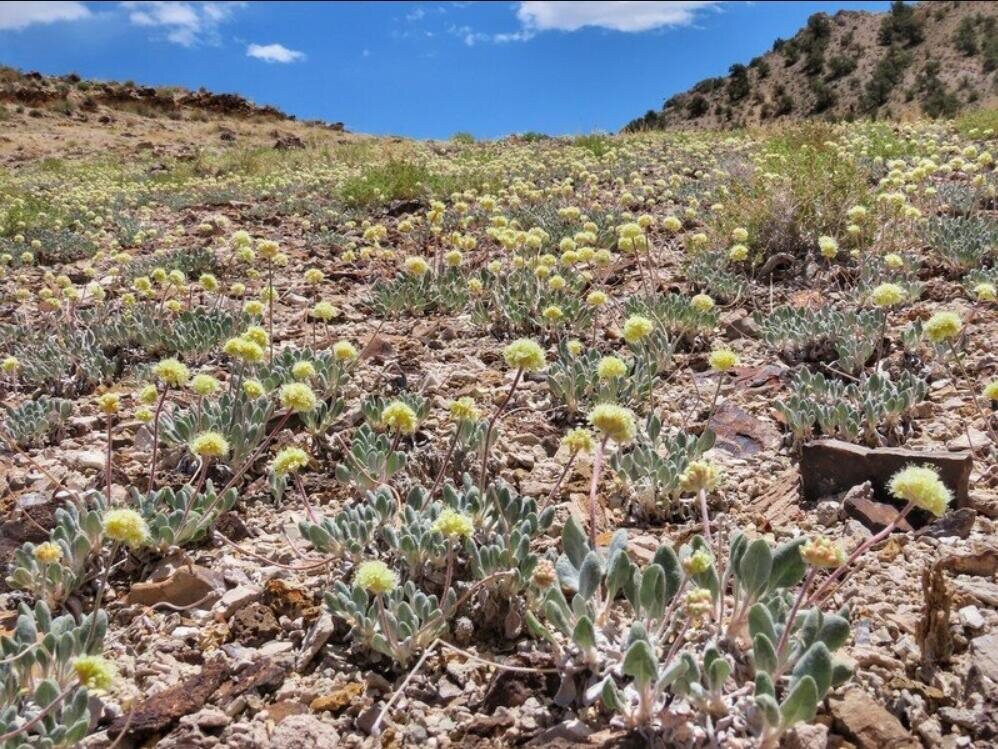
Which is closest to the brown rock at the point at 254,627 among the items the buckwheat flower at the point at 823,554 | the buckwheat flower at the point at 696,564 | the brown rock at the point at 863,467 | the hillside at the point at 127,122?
the buckwheat flower at the point at 696,564

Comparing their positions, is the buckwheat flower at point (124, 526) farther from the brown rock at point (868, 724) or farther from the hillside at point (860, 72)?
the hillside at point (860, 72)

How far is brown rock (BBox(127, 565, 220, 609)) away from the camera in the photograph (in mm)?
2918

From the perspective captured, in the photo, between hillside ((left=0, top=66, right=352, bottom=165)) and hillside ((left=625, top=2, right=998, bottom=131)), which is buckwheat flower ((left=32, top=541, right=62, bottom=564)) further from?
hillside ((left=625, top=2, right=998, bottom=131))

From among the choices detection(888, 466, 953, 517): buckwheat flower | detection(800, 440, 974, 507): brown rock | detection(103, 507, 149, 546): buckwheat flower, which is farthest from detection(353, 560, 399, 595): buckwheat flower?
detection(800, 440, 974, 507): brown rock

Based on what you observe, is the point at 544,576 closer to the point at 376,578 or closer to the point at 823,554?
the point at 376,578

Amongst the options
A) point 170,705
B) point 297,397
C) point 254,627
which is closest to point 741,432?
point 297,397

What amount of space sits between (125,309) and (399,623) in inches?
216

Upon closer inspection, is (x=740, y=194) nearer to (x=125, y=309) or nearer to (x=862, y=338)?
(x=862, y=338)

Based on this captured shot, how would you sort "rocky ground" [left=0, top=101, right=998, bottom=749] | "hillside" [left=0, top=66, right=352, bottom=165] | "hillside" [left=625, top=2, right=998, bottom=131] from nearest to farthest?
"rocky ground" [left=0, top=101, right=998, bottom=749]
"hillside" [left=0, top=66, right=352, bottom=165]
"hillside" [left=625, top=2, right=998, bottom=131]

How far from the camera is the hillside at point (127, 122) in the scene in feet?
88.4

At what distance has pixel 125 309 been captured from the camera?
6.75 meters

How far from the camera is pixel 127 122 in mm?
32719

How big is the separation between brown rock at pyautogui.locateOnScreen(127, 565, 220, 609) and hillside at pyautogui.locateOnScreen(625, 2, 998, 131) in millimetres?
38930

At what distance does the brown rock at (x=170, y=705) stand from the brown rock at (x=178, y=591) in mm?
495
